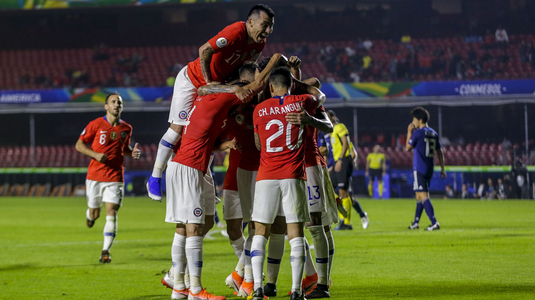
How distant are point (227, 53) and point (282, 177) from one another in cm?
149

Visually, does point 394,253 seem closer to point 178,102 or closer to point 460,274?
point 460,274

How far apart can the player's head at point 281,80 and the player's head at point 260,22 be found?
0.67 m

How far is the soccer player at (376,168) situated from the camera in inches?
893

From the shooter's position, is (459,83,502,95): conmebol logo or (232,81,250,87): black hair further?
(459,83,502,95): conmebol logo

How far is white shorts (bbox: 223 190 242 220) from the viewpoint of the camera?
6.23 metres

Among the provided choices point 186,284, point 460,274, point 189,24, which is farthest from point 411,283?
point 189,24

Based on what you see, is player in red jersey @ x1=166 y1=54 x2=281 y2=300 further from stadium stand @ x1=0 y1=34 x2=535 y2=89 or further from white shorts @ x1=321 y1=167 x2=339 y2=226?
stadium stand @ x1=0 y1=34 x2=535 y2=89

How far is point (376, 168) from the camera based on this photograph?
2278cm

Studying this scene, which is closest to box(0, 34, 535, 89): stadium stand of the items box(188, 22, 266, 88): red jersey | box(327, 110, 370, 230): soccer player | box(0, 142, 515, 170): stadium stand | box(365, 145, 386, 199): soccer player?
box(0, 142, 515, 170): stadium stand

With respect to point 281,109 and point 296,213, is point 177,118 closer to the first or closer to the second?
point 281,109

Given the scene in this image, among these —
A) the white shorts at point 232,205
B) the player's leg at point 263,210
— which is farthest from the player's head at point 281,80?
the white shorts at point 232,205

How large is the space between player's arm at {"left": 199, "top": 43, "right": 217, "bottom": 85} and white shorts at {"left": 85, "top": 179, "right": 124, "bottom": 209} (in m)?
3.39

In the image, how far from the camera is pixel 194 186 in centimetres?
547

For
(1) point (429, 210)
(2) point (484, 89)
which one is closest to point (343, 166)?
(1) point (429, 210)
